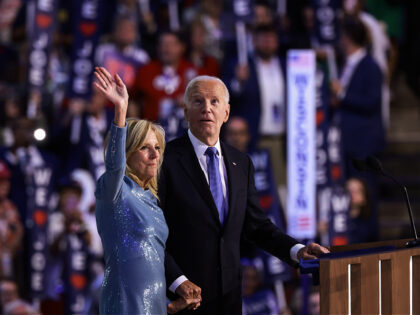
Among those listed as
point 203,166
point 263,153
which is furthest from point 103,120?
point 203,166

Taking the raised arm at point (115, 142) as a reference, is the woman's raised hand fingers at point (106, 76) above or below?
above

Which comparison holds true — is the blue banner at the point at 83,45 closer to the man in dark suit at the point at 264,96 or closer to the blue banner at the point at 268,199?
the man in dark suit at the point at 264,96

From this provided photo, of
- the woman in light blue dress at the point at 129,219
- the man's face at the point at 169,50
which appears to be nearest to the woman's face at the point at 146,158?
the woman in light blue dress at the point at 129,219

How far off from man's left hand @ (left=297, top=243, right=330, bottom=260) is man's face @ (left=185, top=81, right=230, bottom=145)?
525 mm

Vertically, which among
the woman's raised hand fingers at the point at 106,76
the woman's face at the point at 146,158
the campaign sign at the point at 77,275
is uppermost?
the woman's raised hand fingers at the point at 106,76

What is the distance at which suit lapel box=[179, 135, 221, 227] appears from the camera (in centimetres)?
291

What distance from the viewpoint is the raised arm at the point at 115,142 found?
2471 mm

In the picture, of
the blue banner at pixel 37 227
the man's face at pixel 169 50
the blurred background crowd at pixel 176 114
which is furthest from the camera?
the man's face at pixel 169 50

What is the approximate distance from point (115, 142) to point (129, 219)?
0.89 ft

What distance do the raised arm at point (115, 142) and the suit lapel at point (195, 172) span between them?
1.53 feet

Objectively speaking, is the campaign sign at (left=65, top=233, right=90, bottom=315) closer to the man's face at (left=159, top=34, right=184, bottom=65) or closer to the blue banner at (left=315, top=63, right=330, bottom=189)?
the man's face at (left=159, top=34, right=184, bottom=65)

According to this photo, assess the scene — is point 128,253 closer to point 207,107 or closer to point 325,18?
point 207,107

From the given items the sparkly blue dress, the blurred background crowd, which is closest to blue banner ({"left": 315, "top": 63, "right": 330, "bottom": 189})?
the blurred background crowd

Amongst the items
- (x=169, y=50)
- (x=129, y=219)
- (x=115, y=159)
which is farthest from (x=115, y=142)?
(x=169, y=50)
